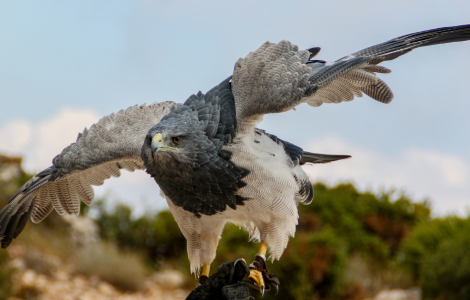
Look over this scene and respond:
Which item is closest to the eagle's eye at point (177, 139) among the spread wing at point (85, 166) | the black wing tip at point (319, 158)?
the spread wing at point (85, 166)

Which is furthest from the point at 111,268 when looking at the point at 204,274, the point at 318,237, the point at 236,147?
the point at 236,147

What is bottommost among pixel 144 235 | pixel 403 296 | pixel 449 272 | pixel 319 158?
pixel 403 296

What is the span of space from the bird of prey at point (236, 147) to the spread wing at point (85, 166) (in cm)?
1

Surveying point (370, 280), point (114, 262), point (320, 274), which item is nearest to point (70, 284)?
point (114, 262)

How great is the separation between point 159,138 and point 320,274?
8609 millimetres

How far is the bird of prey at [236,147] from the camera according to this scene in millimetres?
3658

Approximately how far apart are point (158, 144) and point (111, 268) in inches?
415

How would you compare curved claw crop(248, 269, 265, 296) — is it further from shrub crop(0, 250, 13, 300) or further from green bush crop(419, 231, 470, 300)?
green bush crop(419, 231, 470, 300)

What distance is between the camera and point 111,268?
12961 mm

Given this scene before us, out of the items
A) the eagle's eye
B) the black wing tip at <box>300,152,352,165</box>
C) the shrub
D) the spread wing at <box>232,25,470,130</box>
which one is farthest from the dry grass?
the eagle's eye

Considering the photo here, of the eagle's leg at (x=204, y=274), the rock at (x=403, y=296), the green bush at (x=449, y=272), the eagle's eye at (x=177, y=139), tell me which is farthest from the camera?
the rock at (x=403, y=296)

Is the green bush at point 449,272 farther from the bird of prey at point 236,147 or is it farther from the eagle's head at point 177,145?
the eagle's head at point 177,145

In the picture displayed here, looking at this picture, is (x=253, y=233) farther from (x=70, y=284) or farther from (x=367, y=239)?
(x=367, y=239)

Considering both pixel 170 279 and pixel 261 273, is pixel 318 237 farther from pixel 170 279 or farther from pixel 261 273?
pixel 261 273
